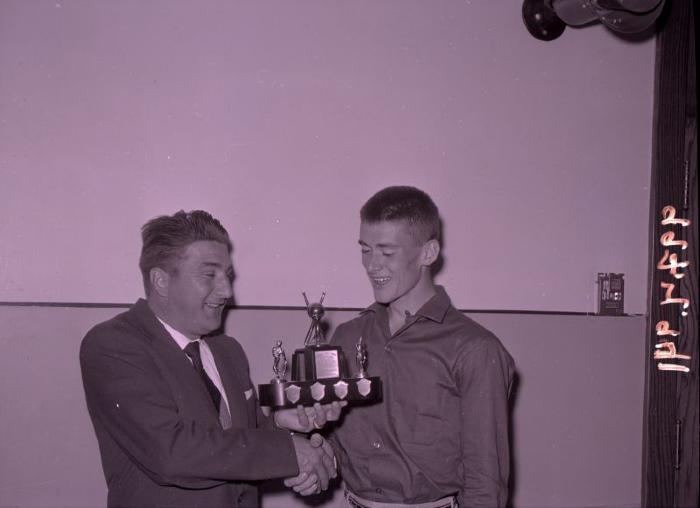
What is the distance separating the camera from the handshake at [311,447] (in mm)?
2572

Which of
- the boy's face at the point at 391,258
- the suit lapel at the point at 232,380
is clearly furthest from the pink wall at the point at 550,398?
the boy's face at the point at 391,258

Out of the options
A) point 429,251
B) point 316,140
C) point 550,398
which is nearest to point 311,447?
point 429,251

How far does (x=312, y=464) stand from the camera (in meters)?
2.61

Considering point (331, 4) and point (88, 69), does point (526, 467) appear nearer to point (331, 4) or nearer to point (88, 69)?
point (331, 4)

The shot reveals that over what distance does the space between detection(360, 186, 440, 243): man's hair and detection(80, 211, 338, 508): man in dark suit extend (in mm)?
625

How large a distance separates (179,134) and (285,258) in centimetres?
79

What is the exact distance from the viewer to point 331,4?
350cm

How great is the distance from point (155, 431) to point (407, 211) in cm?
126

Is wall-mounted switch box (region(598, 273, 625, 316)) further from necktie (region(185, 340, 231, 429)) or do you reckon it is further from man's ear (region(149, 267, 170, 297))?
man's ear (region(149, 267, 170, 297))

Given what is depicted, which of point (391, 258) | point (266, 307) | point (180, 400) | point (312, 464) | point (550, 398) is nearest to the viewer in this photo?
point (180, 400)

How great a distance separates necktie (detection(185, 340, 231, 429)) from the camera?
2613 mm

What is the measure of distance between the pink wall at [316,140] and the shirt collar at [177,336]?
0.63 metres

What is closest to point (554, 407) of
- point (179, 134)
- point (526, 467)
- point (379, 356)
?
point (526, 467)

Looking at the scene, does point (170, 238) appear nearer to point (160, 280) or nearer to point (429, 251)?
point (160, 280)
